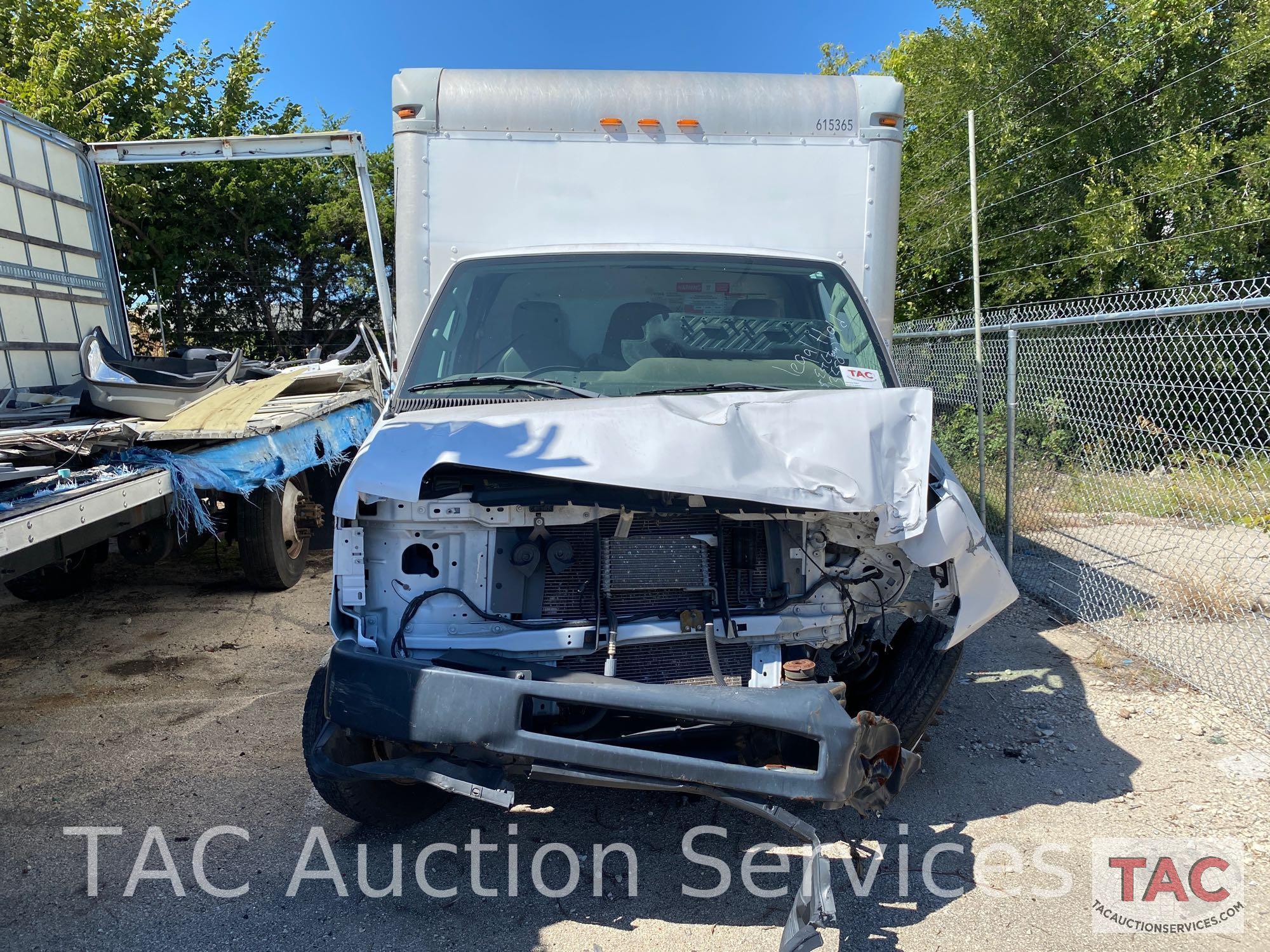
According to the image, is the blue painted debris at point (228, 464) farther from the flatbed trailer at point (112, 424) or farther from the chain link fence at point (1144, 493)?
the chain link fence at point (1144, 493)

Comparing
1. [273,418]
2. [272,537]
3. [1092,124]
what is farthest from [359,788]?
[1092,124]

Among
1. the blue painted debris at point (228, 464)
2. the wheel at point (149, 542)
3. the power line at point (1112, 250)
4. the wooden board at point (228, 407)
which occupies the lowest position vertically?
the wheel at point (149, 542)

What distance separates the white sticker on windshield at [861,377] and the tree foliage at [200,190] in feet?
34.9

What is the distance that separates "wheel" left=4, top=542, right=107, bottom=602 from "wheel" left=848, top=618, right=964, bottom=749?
15.8ft

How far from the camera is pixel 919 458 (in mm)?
2875

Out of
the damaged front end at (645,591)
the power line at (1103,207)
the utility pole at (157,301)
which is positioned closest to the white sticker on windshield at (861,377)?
the damaged front end at (645,591)

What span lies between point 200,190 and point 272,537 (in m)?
8.52

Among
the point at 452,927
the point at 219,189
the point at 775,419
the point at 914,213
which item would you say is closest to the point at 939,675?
the point at 775,419

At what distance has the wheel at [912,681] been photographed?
3.27 meters

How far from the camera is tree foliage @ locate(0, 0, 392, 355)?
11617 millimetres

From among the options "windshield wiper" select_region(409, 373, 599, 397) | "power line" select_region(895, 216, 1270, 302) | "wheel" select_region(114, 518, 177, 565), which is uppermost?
"power line" select_region(895, 216, 1270, 302)

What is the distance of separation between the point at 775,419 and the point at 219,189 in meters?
11.7

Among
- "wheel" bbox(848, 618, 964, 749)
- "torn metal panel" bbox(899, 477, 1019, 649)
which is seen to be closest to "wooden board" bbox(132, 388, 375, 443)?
"wheel" bbox(848, 618, 964, 749)

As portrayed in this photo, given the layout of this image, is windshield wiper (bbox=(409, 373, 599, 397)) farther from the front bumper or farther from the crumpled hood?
the front bumper
